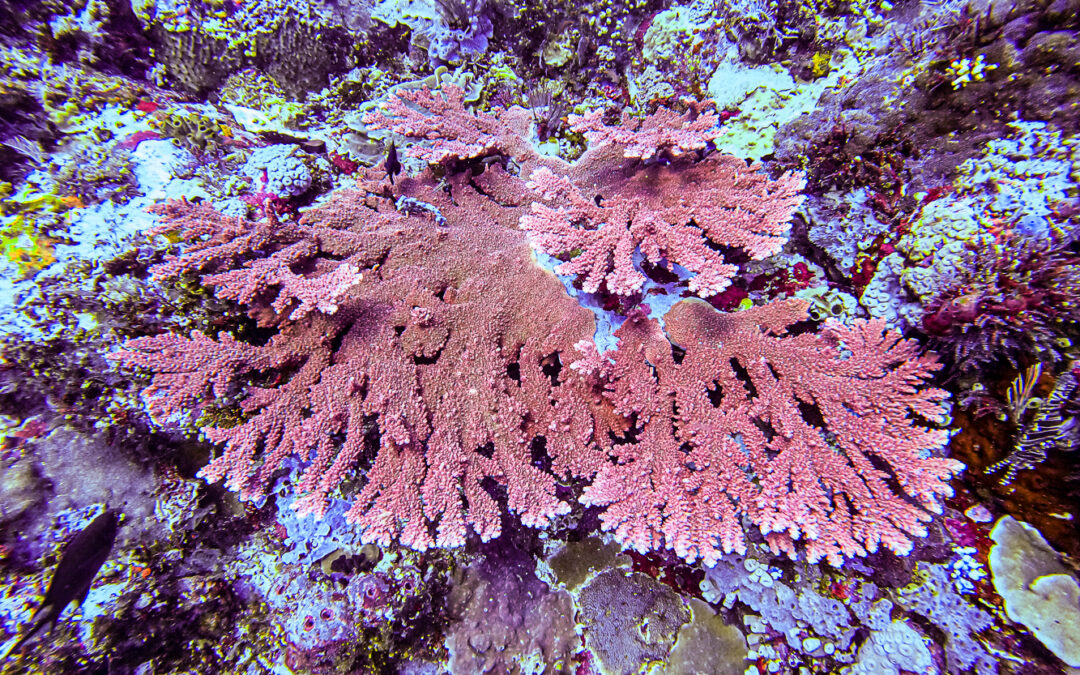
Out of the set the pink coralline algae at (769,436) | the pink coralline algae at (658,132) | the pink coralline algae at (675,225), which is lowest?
the pink coralline algae at (769,436)

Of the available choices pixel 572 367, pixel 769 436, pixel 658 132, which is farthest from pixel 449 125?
pixel 769 436

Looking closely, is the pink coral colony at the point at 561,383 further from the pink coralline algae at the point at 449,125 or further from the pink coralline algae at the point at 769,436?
the pink coralline algae at the point at 449,125

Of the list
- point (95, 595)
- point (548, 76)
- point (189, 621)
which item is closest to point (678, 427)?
point (548, 76)

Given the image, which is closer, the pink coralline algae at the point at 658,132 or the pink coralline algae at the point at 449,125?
the pink coralline algae at the point at 658,132

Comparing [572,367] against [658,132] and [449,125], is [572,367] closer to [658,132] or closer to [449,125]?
[658,132]

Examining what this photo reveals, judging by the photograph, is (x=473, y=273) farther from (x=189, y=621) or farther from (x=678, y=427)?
(x=189, y=621)

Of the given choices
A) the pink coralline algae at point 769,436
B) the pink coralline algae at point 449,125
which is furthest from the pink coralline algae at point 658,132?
the pink coralline algae at point 769,436

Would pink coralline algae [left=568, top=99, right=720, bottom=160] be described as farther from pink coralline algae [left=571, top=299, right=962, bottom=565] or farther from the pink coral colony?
pink coralline algae [left=571, top=299, right=962, bottom=565]

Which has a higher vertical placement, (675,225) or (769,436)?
(675,225)
